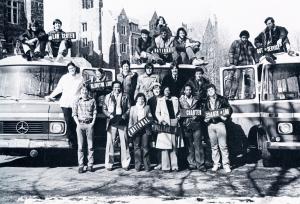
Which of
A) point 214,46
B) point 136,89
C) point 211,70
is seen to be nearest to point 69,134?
point 136,89

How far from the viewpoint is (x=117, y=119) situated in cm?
866

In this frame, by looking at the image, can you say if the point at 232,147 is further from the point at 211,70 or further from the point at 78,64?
the point at 211,70

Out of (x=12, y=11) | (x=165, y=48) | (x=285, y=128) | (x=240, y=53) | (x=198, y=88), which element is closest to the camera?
(x=285, y=128)

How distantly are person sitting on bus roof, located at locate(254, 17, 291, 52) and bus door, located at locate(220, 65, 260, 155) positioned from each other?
87cm

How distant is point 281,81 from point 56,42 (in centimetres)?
566

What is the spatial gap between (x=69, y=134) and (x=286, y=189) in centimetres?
476

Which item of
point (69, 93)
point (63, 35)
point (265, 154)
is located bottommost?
point (265, 154)

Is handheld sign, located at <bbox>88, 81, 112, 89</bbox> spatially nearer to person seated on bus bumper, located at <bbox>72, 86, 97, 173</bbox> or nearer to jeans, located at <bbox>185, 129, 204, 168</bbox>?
person seated on bus bumper, located at <bbox>72, 86, 97, 173</bbox>

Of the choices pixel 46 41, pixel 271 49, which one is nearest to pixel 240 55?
pixel 271 49

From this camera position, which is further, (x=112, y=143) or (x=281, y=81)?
(x=112, y=143)

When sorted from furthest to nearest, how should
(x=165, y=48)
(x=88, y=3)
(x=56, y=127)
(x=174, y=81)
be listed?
(x=88, y=3) → (x=165, y=48) → (x=174, y=81) → (x=56, y=127)

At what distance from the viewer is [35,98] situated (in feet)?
29.0

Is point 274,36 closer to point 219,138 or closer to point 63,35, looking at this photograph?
point 219,138

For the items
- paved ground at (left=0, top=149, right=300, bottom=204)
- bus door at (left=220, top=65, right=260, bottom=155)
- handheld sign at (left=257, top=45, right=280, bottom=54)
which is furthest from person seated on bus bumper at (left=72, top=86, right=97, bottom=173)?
handheld sign at (left=257, top=45, right=280, bottom=54)
